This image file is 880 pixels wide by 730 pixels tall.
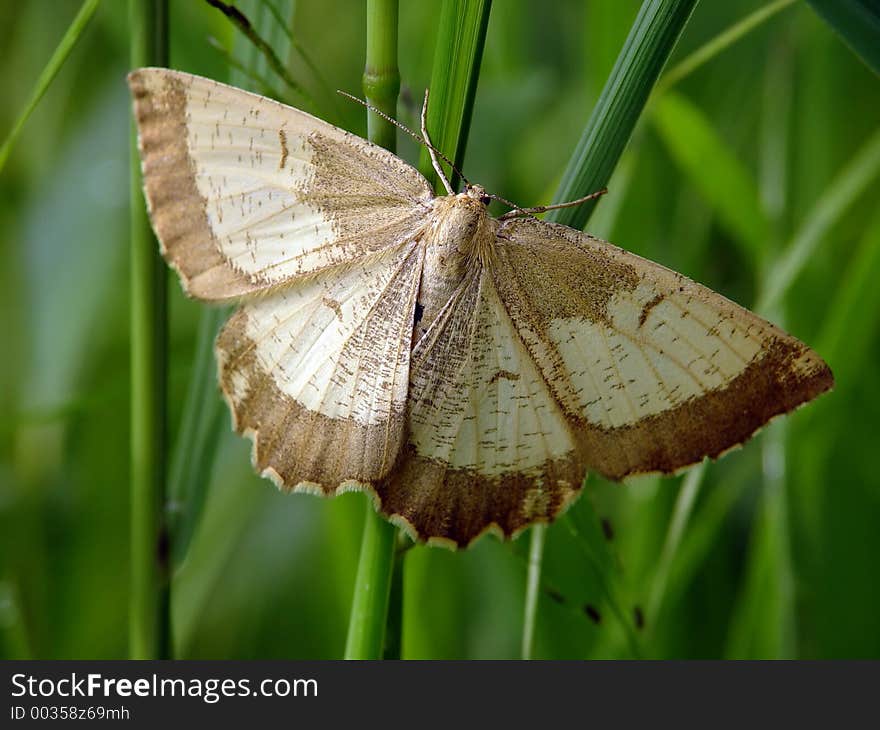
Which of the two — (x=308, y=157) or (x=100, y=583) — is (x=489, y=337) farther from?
(x=100, y=583)

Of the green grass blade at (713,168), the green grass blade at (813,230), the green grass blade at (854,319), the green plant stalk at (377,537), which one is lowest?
the green plant stalk at (377,537)

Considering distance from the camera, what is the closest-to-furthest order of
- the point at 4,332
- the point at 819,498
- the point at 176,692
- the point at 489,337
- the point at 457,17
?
the point at 457,17 → the point at 176,692 → the point at 489,337 → the point at 819,498 → the point at 4,332

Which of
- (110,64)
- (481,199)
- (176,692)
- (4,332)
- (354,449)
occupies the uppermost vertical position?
(110,64)

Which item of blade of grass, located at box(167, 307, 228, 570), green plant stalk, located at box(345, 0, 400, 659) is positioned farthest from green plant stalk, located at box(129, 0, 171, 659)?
green plant stalk, located at box(345, 0, 400, 659)

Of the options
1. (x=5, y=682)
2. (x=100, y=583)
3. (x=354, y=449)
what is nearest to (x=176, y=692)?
(x=5, y=682)

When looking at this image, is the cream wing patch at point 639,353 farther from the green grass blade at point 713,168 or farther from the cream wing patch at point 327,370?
the green grass blade at point 713,168

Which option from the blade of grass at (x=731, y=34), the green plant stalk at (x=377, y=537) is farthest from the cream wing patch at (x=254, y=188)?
the blade of grass at (x=731, y=34)

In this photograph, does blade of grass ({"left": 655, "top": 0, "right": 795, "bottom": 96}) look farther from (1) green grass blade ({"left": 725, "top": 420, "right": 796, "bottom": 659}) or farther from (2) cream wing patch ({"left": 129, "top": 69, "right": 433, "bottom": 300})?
(1) green grass blade ({"left": 725, "top": 420, "right": 796, "bottom": 659})
